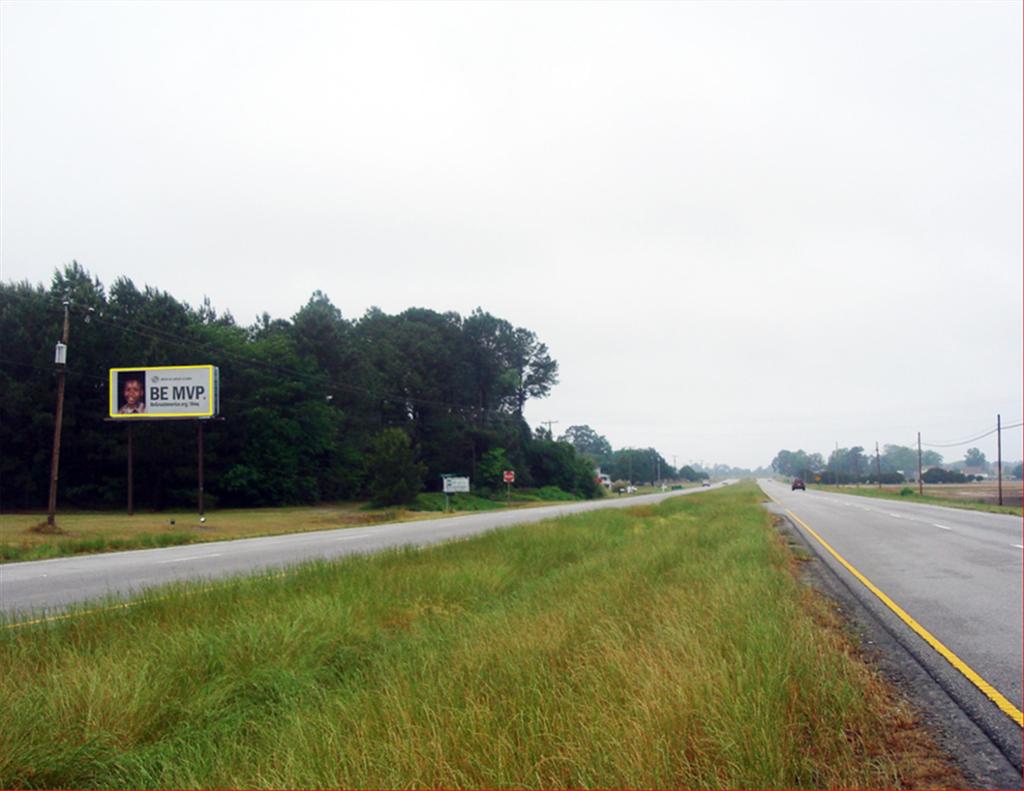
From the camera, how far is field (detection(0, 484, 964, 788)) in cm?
449

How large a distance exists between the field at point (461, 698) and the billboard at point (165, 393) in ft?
118

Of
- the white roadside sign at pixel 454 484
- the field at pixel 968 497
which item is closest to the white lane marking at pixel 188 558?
the field at pixel 968 497

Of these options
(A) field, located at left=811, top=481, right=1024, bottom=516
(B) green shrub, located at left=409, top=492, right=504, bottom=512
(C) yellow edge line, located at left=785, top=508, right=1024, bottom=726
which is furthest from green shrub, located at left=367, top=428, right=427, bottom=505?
(C) yellow edge line, located at left=785, top=508, right=1024, bottom=726

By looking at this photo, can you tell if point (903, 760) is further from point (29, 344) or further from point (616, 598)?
point (29, 344)

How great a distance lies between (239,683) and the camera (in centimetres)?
657

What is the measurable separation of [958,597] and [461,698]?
925 cm

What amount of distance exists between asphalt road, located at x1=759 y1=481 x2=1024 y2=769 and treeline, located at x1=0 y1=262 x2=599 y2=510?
A: 148ft

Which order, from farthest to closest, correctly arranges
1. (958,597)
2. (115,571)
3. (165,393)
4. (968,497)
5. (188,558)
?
(968,497) < (165,393) < (188,558) < (115,571) < (958,597)

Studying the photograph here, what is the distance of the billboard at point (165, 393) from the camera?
143 ft

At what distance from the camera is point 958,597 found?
1183cm

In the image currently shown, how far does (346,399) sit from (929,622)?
77.6 meters

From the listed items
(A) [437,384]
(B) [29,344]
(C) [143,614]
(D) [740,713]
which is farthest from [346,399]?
(D) [740,713]

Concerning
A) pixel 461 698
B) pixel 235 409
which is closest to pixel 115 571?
pixel 461 698

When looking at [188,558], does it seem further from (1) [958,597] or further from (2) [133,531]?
(1) [958,597]
